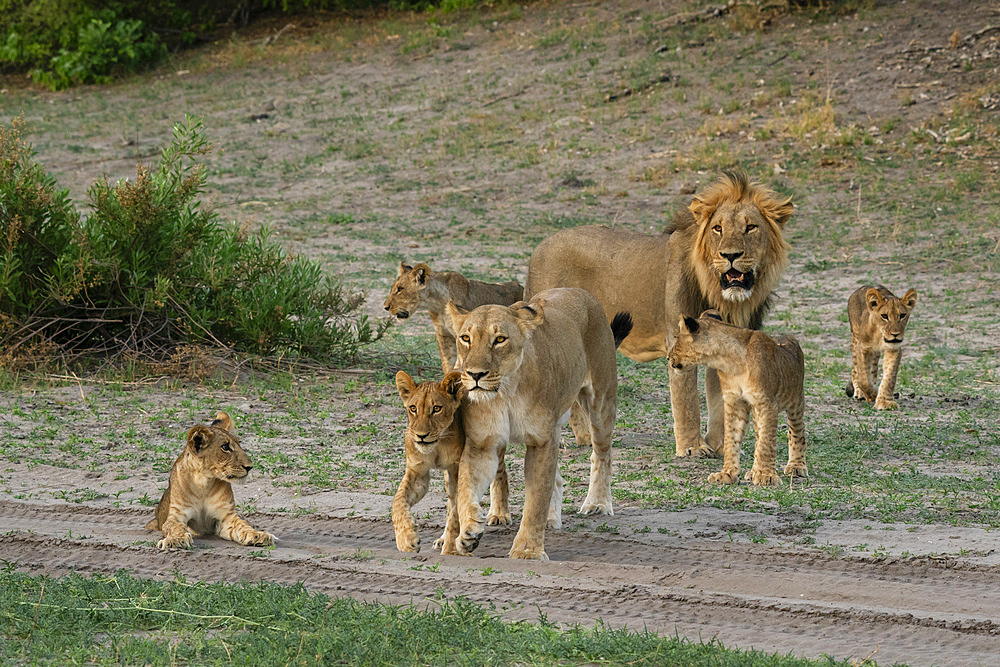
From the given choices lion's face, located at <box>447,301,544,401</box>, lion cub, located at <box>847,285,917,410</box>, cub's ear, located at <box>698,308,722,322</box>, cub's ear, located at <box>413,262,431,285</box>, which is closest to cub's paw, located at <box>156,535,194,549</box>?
lion's face, located at <box>447,301,544,401</box>

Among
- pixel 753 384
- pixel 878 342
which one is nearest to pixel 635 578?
pixel 753 384

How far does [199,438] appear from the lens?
18.9ft

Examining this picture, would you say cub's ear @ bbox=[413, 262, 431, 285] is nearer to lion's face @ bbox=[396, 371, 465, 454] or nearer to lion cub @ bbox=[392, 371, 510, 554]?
lion cub @ bbox=[392, 371, 510, 554]

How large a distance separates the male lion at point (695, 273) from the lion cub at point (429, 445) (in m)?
2.40

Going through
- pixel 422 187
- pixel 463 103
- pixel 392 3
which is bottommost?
pixel 422 187

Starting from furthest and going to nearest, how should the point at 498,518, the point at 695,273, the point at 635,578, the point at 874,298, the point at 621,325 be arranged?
the point at 874,298 → the point at 695,273 → the point at 621,325 → the point at 498,518 → the point at 635,578

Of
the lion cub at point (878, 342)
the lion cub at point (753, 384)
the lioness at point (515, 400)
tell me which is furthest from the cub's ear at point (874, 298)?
the lioness at point (515, 400)

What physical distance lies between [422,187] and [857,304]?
898cm

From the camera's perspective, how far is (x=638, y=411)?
30.2ft

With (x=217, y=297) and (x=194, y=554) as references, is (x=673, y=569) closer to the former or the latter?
(x=194, y=554)

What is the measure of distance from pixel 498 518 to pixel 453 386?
0.92 m

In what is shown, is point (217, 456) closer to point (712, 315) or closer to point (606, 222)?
point (712, 315)

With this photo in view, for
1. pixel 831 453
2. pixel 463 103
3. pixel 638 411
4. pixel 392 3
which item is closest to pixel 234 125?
pixel 463 103

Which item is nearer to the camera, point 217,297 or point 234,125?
point 217,297
